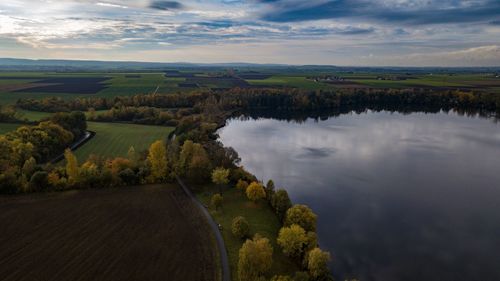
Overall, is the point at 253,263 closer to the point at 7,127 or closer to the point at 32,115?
the point at 7,127

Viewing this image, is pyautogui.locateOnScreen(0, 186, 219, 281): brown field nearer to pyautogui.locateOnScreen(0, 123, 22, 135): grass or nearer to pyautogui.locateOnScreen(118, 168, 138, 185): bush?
pyautogui.locateOnScreen(118, 168, 138, 185): bush

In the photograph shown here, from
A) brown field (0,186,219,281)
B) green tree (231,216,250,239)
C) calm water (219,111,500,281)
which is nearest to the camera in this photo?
brown field (0,186,219,281)

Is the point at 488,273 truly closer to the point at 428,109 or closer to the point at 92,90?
the point at 428,109

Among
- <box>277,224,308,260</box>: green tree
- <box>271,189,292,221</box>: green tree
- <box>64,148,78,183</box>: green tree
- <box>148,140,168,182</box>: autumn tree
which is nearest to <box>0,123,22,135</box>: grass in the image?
<box>64,148,78,183</box>: green tree

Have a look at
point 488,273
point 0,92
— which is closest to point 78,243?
point 488,273

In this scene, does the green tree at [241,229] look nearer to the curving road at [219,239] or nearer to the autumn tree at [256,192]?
the curving road at [219,239]

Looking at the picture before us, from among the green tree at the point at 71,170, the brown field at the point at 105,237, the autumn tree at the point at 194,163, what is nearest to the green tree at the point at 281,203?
the brown field at the point at 105,237

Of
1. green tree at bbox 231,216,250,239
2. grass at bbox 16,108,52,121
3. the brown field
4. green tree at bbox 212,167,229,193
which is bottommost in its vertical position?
the brown field

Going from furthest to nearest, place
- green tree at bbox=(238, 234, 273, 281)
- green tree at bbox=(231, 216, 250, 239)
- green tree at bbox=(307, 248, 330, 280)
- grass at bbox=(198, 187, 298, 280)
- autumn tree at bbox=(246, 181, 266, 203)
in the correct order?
autumn tree at bbox=(246, 181, 266, 203), green tree at bbox=(231, 216, 250, 239), grass at bbox=(198, 187, 298, 280), green tree at bbox=(307, 248, 330, 280), green tree at bbox=(238, 234, 273, 281)
